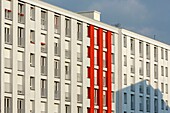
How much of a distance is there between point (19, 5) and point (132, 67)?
98.8 feet

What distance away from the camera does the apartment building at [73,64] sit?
268 feet

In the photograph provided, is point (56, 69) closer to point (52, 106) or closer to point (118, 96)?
point (52, 106)

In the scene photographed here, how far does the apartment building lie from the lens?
8169 cm

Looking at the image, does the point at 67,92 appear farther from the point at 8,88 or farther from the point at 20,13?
the point at 20,13

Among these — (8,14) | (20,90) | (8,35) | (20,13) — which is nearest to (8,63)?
(8,35)

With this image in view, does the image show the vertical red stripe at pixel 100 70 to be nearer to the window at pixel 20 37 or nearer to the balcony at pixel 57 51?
the balcony at pixel 57 51

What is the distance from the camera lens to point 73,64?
92875mm

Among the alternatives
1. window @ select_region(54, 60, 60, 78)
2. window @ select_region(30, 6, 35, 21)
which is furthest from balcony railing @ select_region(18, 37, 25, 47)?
window @ select_region(54, 60, 60, 78)

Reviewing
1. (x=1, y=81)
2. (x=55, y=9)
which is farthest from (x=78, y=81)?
(x=1, y=81)

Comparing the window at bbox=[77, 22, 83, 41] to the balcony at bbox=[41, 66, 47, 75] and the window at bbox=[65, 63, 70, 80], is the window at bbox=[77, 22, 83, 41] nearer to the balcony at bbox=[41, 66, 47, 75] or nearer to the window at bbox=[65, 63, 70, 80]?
the window at bbox=[65, 63, 70, 80]

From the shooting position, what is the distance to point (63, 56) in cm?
9088

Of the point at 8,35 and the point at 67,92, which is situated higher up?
the point at 8,35

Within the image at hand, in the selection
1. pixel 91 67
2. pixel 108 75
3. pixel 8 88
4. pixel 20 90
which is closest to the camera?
pixel 8 88

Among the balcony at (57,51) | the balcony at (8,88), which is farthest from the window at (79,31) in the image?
the balcony at (8,88)
